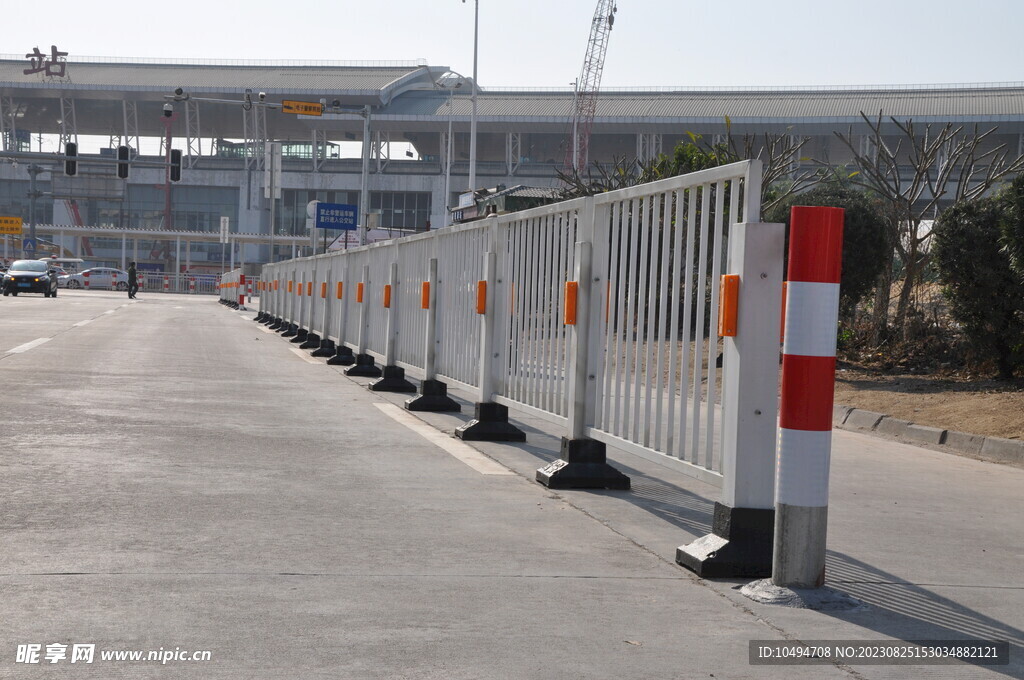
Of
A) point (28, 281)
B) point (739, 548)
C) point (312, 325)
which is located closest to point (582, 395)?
point (739, 548)

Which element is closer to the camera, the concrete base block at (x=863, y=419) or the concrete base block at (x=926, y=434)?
the concrete base block at (x=926, y=434)

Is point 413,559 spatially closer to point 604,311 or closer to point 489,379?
point 604,311

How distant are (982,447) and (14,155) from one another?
137 feet

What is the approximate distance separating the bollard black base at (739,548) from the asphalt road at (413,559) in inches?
4.5

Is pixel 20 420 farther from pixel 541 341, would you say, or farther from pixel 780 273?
pixel 780 273

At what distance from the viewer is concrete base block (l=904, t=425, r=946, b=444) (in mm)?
11484

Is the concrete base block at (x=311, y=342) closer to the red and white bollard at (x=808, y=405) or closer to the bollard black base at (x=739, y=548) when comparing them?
the bollard black base at (x=739, y=548)

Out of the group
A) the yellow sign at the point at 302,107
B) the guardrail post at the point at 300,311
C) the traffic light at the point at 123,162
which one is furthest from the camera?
the traffic light at the point at 123,162

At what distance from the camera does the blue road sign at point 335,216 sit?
1933 inches

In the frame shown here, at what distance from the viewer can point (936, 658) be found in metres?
3.89

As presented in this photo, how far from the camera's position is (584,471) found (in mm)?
7293

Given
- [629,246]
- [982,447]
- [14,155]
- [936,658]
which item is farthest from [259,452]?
[14,155]

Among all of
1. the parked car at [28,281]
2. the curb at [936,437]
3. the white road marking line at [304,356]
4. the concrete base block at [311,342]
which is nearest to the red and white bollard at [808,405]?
the curb at [936,437]

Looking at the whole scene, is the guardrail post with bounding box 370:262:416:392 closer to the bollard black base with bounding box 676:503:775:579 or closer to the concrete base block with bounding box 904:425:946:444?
the concrete base block with bounding box 904:425:946:444
